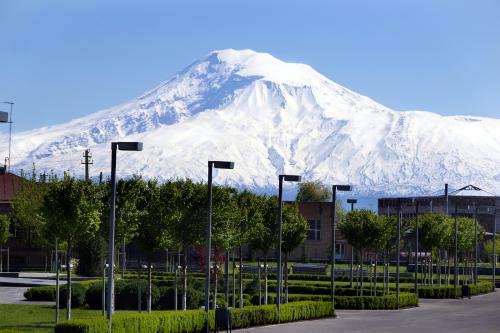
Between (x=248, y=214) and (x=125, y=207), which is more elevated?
(x=248, y=214)

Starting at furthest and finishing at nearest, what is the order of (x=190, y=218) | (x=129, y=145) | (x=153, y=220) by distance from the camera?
(x=190, y=218) → (x=153, y=220) → (x=129, y=145)

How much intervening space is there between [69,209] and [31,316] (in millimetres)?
9678

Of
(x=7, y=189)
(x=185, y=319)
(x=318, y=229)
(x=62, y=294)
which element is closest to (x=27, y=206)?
(x=7, y=189)

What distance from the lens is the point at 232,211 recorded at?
67.3 metres

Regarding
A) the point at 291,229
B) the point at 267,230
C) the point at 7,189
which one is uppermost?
the point at 7,189

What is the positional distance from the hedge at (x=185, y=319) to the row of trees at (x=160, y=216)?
14.2 feet

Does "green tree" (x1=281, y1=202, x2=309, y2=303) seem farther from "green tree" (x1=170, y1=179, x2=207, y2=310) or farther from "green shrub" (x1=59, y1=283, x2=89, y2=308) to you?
"green shrub" (x1=59, y1=283, x2=89, y2=308)

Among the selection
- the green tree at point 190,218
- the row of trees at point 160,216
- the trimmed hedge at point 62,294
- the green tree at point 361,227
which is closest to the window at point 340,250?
the green tree at point 361,227

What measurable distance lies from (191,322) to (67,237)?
697 cm

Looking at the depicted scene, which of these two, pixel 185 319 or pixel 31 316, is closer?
pixel 185 319

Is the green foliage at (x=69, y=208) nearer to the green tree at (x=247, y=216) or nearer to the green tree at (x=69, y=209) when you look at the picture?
the green tree at (x=69, y=209)

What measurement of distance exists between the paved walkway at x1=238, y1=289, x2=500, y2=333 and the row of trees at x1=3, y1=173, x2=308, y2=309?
660cm

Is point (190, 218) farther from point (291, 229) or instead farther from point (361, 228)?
point (361, 228)

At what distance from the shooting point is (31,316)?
6000cm
